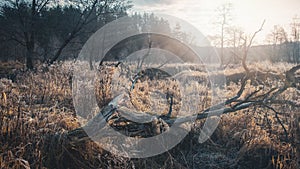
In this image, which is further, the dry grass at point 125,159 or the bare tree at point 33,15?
the bare tree at point 33,15

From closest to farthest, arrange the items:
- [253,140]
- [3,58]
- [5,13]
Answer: [253,140], [5,13], [3,58]

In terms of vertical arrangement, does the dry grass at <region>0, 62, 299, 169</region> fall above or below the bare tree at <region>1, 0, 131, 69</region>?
below

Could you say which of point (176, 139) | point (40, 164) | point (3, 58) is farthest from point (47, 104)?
point (3, 58)

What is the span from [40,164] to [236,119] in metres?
2.96

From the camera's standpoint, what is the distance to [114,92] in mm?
4891

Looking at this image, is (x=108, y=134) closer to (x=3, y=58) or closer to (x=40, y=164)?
(x=40, y=164)

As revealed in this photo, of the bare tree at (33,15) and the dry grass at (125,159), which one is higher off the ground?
the bare tree at (33,15)

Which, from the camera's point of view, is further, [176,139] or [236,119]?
[236,119]

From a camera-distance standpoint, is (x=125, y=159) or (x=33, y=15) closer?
(x=125, y=159)

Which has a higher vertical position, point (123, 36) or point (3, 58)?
point (123, 36)

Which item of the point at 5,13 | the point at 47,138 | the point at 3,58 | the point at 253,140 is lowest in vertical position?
the point at 253,140

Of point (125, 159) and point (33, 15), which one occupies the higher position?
point (33, 15)

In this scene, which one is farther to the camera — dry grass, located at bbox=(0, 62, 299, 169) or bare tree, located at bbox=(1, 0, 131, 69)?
bare tree, located at bbox=(1, 0, 131, 69)

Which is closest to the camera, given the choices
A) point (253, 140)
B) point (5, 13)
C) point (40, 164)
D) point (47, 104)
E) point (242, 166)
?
point (40, 164)
